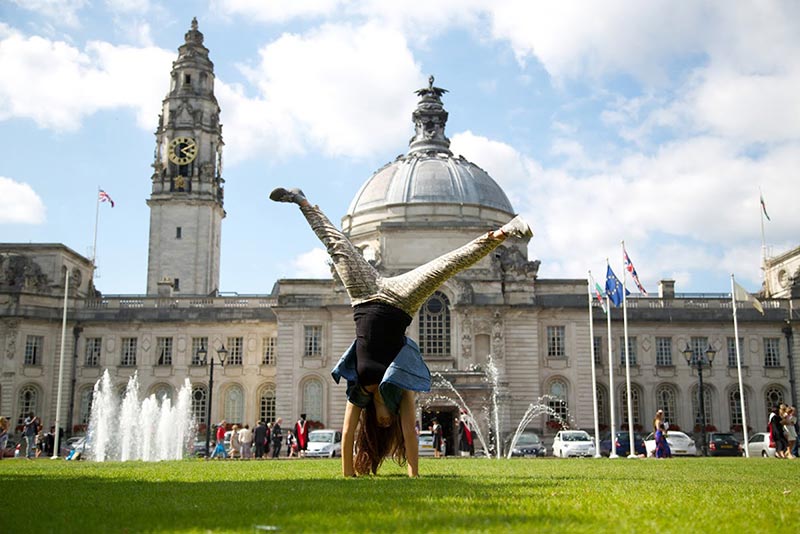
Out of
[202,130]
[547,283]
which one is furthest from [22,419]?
[547,283]

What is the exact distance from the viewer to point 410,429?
1260cm

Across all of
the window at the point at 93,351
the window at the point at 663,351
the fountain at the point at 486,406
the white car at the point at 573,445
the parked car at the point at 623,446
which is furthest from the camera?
the window at the point at 93,351

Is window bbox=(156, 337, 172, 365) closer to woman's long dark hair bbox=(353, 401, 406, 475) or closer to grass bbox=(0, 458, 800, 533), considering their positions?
woman's long dark hair bbox=(353, 401, 406, 475)

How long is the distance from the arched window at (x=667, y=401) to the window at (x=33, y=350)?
3910 cm

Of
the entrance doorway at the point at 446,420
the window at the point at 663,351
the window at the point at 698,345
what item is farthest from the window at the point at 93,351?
the window at the point at 698,345

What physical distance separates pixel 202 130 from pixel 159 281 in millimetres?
12196

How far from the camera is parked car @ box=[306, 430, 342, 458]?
1563 inches

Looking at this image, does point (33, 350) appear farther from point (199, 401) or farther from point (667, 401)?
point (667, 401)

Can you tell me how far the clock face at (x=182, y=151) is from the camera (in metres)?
65.4

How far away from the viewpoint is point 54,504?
899 cm

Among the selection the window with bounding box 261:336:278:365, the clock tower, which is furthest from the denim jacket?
the clock tower

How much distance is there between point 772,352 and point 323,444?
31502 millimetres

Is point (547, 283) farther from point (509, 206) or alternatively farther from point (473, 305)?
point (509, 206)

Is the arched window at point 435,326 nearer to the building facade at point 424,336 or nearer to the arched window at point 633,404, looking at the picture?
the building facade at point 424,336
